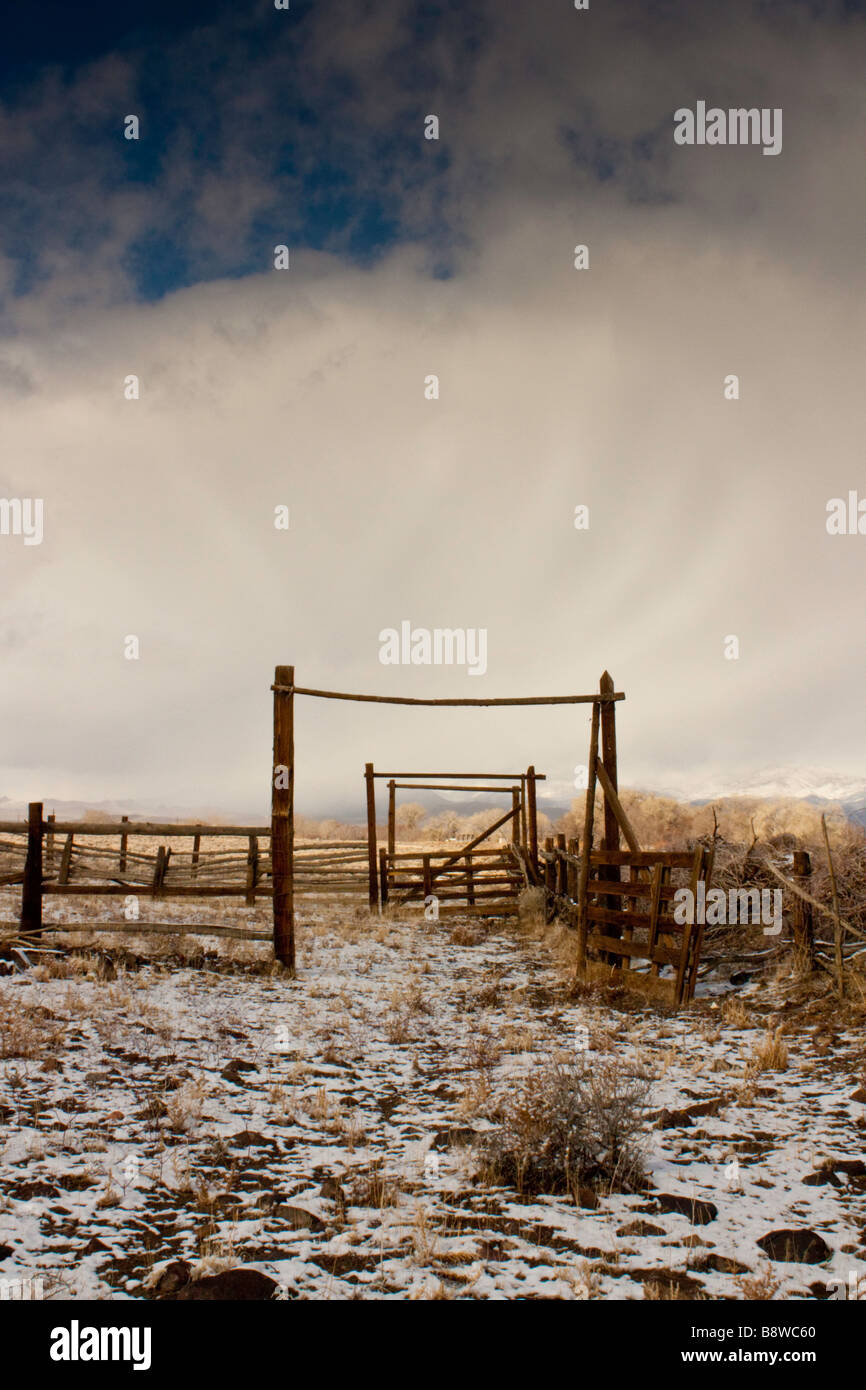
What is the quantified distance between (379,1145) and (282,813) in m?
5.62

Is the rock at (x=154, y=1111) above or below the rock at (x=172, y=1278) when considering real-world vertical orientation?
below

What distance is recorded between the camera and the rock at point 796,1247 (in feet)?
11.8

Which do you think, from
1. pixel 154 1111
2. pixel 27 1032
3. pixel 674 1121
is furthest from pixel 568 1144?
pixel 27 1032

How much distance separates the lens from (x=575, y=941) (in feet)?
37.7

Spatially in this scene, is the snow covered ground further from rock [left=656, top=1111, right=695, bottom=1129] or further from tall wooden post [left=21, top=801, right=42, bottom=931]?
tall wooden post [left=21, top=801, right=42, bottom=931]

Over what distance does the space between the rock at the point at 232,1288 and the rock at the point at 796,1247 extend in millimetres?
2452

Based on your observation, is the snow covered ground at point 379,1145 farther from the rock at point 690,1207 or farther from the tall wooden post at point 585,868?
the tall wooden post at point 585,868

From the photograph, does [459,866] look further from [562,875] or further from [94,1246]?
[94,1246]

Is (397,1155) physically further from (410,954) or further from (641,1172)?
(410,954)

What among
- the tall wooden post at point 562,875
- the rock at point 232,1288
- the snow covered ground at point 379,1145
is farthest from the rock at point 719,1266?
the tall wooden post at point 562,875

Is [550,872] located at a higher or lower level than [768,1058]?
higher

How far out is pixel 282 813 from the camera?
33.2 feet
